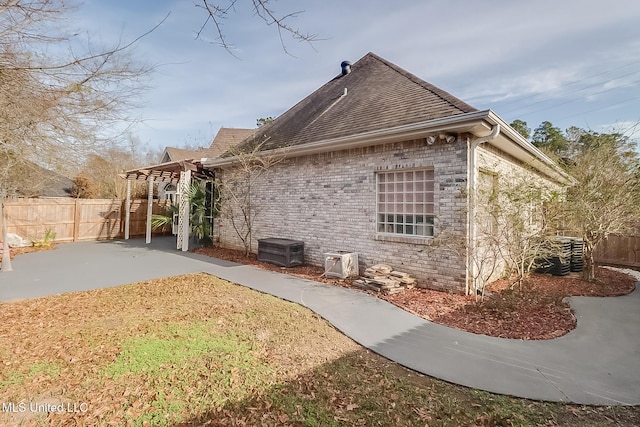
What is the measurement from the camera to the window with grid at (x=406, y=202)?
6.49 m

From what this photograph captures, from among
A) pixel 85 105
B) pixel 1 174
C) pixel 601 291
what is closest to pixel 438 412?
pixel 85 105

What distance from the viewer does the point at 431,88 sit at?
7457 millimetres

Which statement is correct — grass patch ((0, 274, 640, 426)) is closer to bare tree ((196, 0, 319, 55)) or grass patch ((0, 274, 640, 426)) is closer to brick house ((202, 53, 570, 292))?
brick house ((202, 53, 570, 292))

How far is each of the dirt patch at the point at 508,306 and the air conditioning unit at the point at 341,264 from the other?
0.20 metres

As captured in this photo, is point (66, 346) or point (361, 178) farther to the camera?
point (361, 178)

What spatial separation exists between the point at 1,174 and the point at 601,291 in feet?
42.3

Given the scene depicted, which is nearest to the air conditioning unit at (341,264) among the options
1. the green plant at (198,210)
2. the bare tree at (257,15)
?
the bare tree at (257,15)

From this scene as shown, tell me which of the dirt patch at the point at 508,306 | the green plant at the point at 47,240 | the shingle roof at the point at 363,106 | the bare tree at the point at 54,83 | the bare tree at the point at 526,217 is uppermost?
the shingle roof at the point at 363,106

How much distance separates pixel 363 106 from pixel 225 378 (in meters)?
7.59

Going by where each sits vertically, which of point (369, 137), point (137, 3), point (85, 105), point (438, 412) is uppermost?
point (137, 3)

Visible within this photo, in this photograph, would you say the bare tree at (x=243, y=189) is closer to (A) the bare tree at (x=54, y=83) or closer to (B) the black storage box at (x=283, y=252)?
(B) the black storage box at (x=283, y=252)

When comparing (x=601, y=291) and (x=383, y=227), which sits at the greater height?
(x=383, y=227)

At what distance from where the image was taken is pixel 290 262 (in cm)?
824

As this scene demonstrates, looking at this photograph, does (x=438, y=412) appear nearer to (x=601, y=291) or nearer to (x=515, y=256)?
(x=515, y=256)
